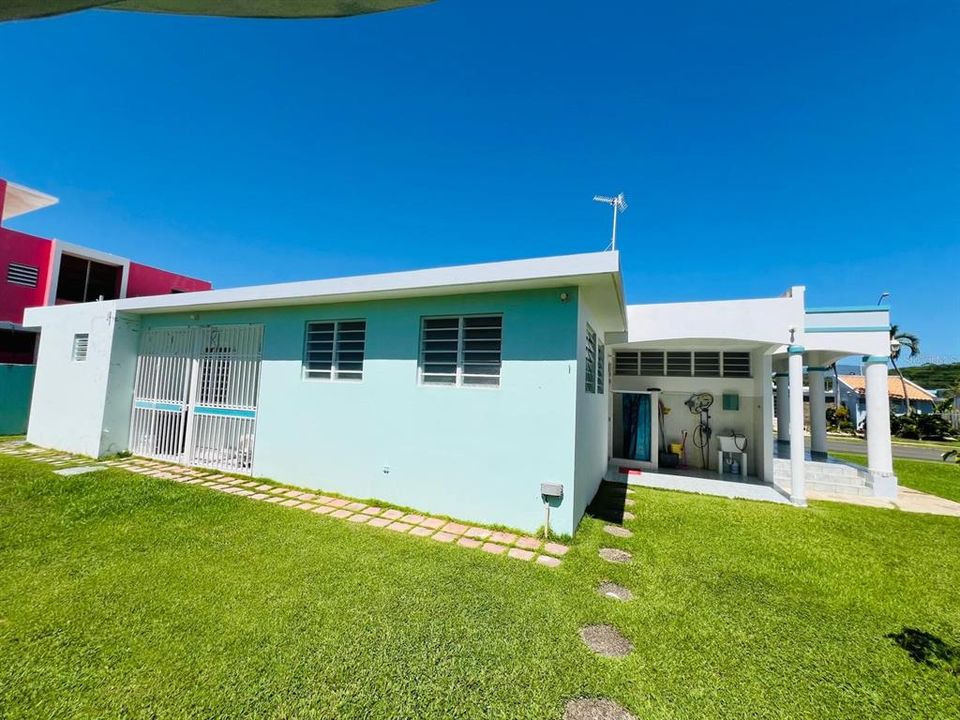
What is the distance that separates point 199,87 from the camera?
8.45 metres

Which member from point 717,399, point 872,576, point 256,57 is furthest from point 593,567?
point 256,57

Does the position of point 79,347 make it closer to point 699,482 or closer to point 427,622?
point 427,622

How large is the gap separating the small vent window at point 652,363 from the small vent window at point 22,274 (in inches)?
926

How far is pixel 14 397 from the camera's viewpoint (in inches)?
482

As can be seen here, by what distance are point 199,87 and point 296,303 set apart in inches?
226

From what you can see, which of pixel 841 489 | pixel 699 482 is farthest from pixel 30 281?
pixel 841 489

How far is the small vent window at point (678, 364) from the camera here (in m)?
11.2

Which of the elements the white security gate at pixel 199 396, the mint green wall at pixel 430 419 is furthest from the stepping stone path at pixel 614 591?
the white security gate at pixel 199 396

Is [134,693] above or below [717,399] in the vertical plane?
below

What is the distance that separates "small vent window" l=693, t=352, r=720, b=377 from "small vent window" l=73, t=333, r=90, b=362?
16446mm

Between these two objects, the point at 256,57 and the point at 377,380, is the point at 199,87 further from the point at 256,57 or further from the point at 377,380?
the point at 377,380

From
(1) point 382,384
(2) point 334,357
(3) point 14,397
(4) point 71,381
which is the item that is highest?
(2) point 334,357

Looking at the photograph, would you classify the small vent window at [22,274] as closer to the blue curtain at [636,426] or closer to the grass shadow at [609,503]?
the grass shadow at [609,503]

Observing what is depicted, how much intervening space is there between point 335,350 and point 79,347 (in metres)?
8.22
